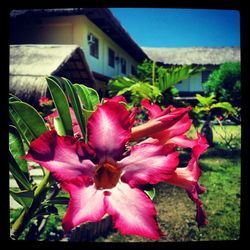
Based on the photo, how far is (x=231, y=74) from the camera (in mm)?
6242

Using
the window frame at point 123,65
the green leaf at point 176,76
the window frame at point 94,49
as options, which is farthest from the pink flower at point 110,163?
the window frame at point 123,65

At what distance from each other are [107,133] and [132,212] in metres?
0.05

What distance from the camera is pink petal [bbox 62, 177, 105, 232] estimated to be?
171mm

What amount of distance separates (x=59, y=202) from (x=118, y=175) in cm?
9

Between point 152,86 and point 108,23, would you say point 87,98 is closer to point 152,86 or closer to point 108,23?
point 152,86

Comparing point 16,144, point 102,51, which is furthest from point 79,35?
point 16,144

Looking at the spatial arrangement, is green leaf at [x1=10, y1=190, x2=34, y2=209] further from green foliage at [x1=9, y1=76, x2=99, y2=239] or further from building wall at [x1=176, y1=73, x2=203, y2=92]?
building wall at [x1=176, y1=73, x2=203, y2=92]

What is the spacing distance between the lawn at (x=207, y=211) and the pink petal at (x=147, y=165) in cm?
84

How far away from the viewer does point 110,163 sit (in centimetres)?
21

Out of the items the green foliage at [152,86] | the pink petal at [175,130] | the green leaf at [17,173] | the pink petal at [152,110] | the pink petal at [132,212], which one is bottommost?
the pink petal at [132,212]

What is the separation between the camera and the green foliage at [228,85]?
5.31 meters

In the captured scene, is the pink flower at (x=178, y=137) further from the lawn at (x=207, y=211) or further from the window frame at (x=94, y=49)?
the window frame at (x=94, y=49)

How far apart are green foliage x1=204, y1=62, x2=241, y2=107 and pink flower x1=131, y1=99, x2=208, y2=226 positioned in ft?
16.6

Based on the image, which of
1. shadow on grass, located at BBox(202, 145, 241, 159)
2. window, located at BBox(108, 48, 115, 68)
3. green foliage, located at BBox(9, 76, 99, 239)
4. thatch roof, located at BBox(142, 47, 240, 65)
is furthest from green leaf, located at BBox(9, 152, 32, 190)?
thatch roof, located at BBox(142, 47, 240, 65)
